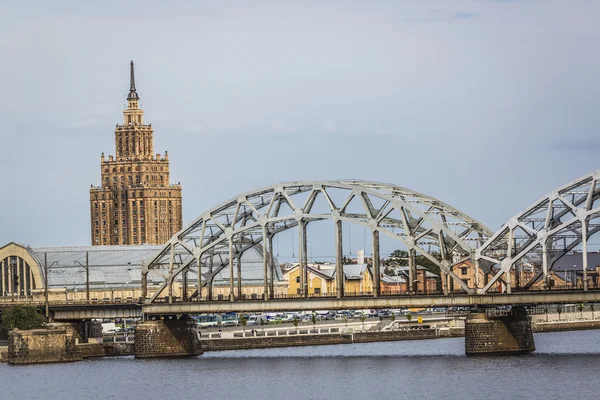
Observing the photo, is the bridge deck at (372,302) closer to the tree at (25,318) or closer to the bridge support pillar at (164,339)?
the bridge support pillar at (164,339)

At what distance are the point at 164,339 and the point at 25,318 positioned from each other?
46.3 ft

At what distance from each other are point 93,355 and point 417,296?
3903 centimetres

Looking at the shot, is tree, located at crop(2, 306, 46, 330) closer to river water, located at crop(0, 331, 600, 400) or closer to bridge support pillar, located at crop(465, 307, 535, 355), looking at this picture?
river water, located at crop(0, 331, 600, 400)

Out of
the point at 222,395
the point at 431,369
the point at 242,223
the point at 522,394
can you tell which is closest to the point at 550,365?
the point at 431,369

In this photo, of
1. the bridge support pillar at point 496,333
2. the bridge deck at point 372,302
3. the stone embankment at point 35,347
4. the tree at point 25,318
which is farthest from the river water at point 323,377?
the tree at point 25,318

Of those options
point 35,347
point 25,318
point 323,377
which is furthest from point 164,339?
point 323,377

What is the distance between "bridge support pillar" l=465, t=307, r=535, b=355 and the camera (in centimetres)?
16200

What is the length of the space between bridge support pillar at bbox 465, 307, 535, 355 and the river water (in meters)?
2.14

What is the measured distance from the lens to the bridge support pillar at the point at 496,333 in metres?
162

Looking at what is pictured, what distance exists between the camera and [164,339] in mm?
177000

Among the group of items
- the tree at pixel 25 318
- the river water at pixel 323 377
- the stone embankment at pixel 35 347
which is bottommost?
the river water at pixel 323 377

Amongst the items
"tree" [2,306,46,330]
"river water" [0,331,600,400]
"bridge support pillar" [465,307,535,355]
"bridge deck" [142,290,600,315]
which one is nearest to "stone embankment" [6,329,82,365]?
"river water" [0,331,600,400]

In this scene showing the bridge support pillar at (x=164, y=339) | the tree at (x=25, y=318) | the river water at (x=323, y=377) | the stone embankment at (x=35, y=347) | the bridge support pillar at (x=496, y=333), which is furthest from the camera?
the bridge support pillar at (x=164, y=339)

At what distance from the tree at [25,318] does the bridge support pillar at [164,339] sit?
10.0 m
